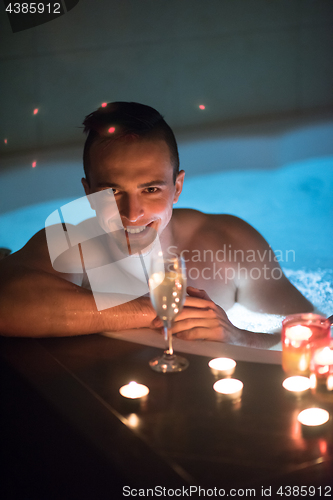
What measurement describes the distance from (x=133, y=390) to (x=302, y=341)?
0.27m

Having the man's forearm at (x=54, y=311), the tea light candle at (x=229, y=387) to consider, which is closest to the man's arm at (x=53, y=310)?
the man's forearm at (x=54, y=311)

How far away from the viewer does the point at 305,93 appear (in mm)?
3090

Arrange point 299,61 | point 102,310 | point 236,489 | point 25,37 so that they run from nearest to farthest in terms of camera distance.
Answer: point 236,489 < point 102,310 < point 25,37 < point 299,61

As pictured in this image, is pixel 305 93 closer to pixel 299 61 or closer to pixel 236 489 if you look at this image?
pixel 299 61

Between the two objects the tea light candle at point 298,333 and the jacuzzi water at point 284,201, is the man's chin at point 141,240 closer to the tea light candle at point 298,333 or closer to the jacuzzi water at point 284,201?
the tea light candle at point 298,333

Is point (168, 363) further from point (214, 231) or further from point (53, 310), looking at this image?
point (214, 231)

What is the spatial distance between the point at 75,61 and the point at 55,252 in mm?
1692

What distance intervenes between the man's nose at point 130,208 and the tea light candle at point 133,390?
31.9 inches

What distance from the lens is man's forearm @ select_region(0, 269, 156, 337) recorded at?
89cm

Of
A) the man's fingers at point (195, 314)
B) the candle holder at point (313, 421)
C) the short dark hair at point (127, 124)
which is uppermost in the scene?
the short dark hair at point (127, 124)

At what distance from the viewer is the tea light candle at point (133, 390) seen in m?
0.66

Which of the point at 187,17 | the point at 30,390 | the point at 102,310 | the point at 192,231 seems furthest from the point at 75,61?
the point at 30,390

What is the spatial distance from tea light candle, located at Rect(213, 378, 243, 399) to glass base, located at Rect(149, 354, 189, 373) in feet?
0.25

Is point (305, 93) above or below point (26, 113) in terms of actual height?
above
